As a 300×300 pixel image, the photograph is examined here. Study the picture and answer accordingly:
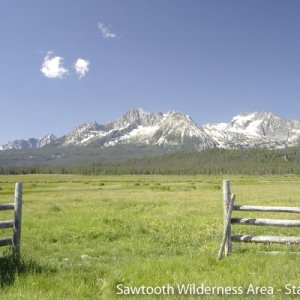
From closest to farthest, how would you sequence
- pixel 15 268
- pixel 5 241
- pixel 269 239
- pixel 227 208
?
pixel 15 268
pixel 5 241
pixel 269 239
pixel 227 208


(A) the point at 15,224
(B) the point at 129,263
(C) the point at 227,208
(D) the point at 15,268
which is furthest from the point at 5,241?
(C) the point at 227,208

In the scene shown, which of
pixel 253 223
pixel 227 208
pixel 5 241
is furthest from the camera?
pixel 227 208

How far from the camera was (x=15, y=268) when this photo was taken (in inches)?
484

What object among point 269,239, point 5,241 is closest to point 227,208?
point 269,239

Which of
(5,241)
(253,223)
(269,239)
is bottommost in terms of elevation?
(269,239)

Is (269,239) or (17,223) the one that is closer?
(17,223)

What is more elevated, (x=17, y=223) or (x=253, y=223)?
(x=17, y=223)

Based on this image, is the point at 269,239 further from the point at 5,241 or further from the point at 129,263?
the point at 5,241

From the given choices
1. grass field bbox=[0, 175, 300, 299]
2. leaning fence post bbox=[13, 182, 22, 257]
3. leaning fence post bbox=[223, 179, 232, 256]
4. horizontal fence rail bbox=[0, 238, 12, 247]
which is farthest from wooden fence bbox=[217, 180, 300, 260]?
horizontal fence rail bbox=[0, 238, 12, 247]

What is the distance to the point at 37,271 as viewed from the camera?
476 inches

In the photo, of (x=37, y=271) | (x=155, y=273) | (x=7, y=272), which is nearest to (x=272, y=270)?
(x=155, y=273)

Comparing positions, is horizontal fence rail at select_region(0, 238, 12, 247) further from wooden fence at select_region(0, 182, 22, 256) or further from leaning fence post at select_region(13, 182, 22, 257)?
leaning fence post at select_region(13, 182, 22, 257)

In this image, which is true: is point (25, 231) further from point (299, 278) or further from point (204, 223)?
point (299, 278)

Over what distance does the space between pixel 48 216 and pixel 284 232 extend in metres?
18.3
